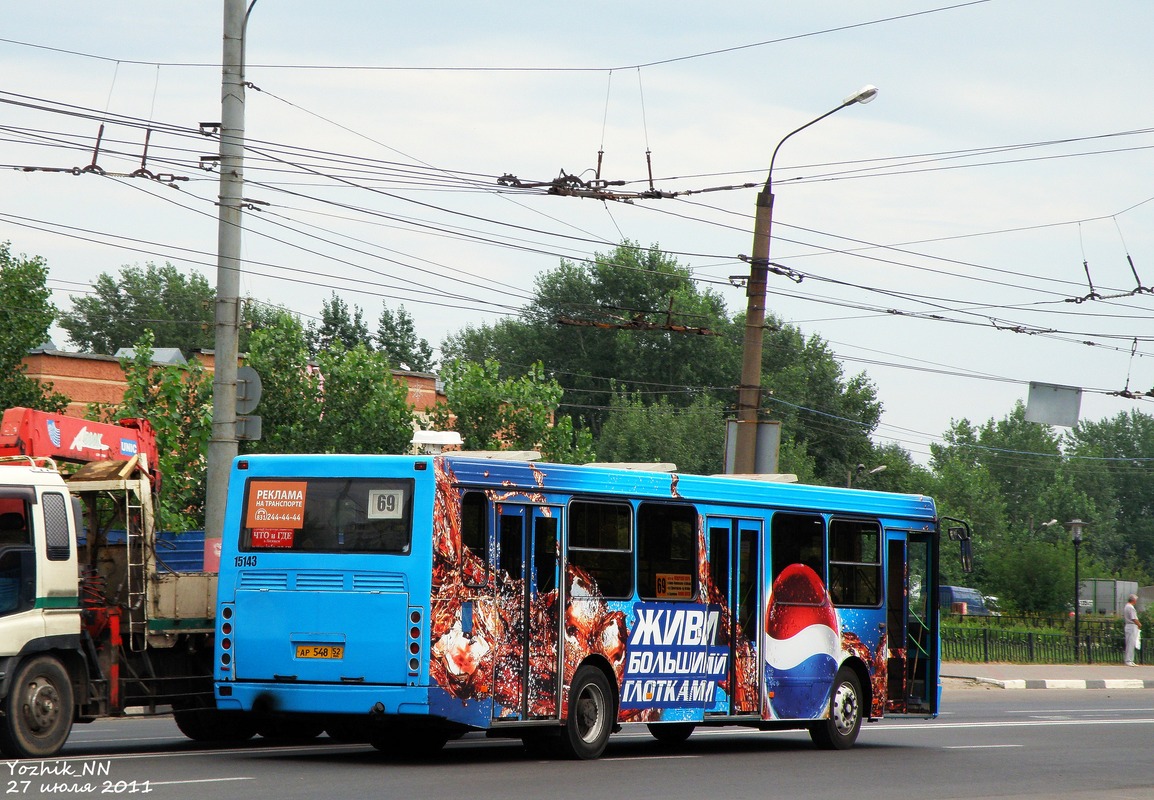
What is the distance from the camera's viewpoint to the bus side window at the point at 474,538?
1303 centimetres

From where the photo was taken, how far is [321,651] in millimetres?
12805

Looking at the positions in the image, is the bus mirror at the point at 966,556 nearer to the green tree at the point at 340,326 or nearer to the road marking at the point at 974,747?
the road marking at the point at 974,747

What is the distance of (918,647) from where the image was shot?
18.5 m

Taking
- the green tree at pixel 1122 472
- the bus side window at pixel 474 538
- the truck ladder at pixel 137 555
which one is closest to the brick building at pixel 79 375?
the truck ladder at pixel 137 555

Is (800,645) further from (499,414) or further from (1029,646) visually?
(499,414)

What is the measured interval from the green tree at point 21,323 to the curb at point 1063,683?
2338 cm

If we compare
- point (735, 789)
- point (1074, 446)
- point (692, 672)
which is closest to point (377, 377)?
point (692, 672)

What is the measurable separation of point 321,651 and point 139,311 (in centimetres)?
8194

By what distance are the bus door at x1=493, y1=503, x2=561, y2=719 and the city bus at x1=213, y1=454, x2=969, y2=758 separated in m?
0.02

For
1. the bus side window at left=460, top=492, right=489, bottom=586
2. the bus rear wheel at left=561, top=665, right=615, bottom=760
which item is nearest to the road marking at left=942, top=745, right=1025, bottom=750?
the bus rear wheel at left=561, top=665, right=615, bottom=760

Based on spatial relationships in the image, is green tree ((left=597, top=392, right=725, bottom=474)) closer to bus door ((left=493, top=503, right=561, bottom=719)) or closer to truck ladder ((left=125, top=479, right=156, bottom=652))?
bus door ((left=493, top=503, right=561, bottom=719))

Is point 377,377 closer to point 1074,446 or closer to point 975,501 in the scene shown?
point 975,501

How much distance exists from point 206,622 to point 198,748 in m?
1.19

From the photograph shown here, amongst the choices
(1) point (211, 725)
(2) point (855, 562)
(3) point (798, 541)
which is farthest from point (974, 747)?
(1) point (211, 725)
